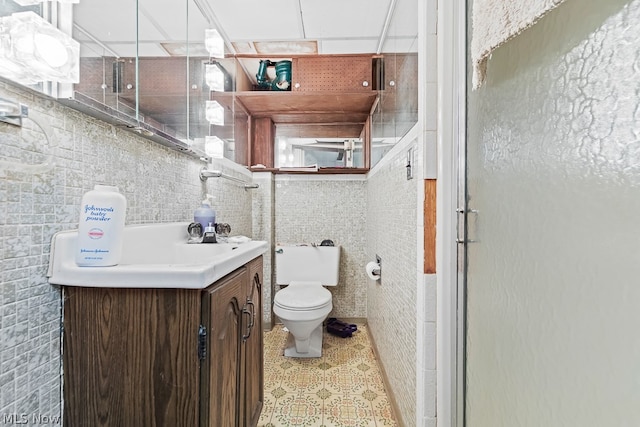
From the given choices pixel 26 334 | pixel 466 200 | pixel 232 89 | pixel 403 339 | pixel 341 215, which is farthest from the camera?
pixel 341 215

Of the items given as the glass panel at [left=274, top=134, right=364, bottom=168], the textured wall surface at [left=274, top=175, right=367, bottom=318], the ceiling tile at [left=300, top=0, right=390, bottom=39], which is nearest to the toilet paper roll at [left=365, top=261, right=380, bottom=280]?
the textured wall surface at [left=274, top=175, right=367, bottom=318]

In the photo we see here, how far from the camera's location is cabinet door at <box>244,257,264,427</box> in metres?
1.09

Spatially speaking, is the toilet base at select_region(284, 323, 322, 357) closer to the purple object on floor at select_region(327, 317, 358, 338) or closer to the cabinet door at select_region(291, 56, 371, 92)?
the purple object on floor at select_region(327, 317, 358, 338)

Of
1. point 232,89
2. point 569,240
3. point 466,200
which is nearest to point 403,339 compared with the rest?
point 466,200

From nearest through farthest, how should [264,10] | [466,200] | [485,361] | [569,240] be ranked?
[569,240] → [485,361] → [466,200] → [264,10]

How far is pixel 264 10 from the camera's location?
1820mm

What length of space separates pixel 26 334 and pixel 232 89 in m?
1.93

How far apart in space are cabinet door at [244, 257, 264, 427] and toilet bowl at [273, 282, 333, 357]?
1.84 feet

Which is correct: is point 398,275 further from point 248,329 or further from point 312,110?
point 312,110

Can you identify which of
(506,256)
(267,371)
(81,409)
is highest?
(506,256)

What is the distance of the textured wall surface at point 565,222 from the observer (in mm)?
404

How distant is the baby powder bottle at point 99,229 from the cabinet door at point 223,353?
0.89 feet

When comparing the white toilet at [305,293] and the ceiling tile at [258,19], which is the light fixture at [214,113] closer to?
the ceiling tile at [258,19]

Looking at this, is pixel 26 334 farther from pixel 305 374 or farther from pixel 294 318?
pixel 305 374
